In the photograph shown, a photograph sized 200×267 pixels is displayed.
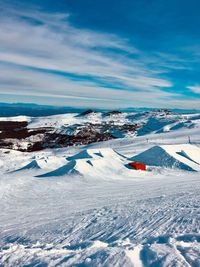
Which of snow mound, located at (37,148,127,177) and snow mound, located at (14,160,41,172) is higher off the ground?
snow mound, located at (37,148,127,177)

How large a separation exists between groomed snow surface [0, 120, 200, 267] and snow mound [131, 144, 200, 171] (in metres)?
0.60

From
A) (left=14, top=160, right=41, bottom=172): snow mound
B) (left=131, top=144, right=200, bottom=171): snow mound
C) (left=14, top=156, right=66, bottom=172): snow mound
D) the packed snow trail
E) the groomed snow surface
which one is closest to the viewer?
the packed snow trail

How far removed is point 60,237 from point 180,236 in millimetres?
3549

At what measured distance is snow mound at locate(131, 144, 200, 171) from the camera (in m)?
25.9

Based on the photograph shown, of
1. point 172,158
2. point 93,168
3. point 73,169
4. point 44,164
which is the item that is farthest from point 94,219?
point 172,158

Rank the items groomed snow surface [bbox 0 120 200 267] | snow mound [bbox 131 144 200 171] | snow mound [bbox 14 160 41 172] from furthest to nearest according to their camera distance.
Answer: snow mound [bbox 14 160 41 172] < snow mound [bbox 131 144 200 171] < groomed snow surface [bbox 0 120 200 267]

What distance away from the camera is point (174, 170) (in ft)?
83.2

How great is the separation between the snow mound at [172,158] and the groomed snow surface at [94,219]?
0.60m

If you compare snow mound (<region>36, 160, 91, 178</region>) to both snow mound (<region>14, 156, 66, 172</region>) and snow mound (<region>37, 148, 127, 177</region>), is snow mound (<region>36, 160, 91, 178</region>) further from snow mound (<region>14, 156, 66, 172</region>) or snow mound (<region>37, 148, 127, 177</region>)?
snow mound (<region>14, 156, 66, 172</region>)

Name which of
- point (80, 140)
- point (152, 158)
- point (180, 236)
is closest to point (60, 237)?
point (180, 236)

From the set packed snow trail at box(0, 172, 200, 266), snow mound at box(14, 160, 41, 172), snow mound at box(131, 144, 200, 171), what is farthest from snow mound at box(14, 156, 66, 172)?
packed snow trail at box(0, 172, 200, 266)

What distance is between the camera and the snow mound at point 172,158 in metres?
25.9

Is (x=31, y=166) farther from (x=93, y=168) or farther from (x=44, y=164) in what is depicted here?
(x=93, y=168)

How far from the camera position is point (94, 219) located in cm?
1072
